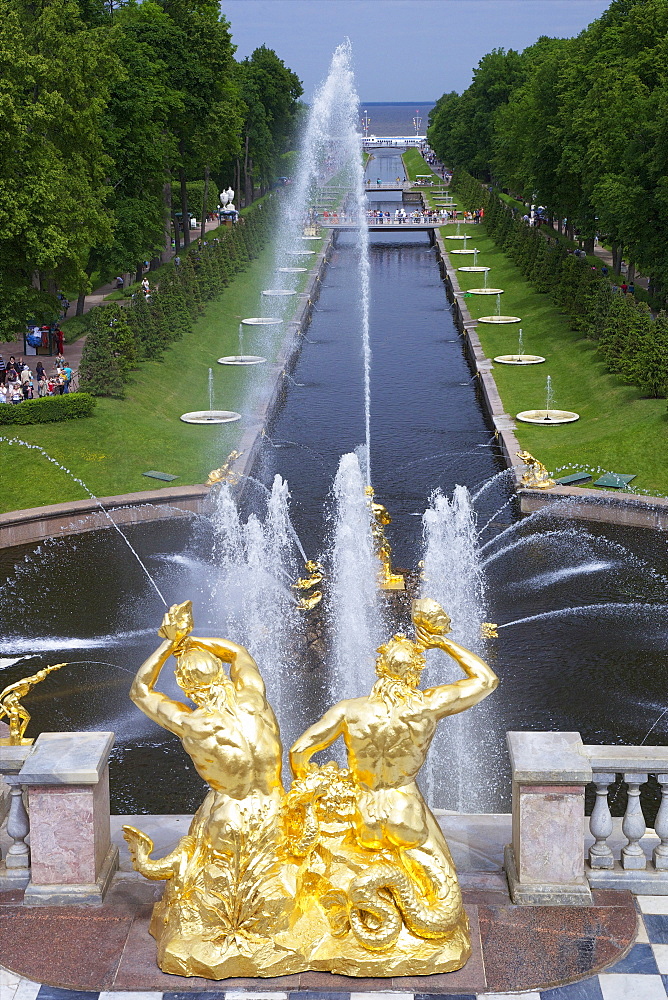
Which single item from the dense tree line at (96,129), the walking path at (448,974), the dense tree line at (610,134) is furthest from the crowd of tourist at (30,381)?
the walking path at (448,974)

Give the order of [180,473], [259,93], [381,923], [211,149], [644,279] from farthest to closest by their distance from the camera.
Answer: [259,93] → [211,149] → [644,279] → [180,473] → [381,923]

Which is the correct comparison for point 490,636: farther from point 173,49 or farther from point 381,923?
point 173,49

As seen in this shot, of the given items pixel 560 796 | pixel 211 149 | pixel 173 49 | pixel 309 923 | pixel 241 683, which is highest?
pixel 173 49

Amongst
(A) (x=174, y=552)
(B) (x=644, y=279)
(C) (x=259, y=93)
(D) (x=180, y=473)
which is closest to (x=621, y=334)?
(D) (x=180, y=473)

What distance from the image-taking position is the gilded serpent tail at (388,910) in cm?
913

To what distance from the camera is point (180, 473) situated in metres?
30.6

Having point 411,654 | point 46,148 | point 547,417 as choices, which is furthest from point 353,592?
point 46,148

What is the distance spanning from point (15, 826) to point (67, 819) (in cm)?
57

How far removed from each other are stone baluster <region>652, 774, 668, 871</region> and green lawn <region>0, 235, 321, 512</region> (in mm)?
20201

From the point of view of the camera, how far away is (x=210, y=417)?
36219 mm

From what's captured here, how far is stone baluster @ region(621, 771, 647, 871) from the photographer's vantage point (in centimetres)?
989

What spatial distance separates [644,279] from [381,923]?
5397 centimetres

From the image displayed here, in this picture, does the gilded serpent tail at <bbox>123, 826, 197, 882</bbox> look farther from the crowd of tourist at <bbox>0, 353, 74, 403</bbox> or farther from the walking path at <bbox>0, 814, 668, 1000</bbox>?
the crowd of tourist at <bbox>0, 353, 74, 403</bbox>

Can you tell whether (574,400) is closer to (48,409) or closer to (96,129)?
(48,409)
